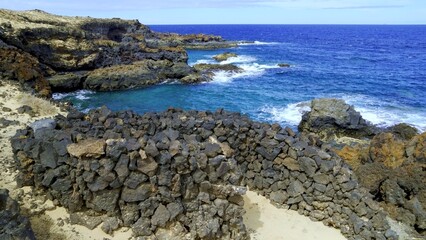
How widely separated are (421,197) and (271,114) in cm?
2000

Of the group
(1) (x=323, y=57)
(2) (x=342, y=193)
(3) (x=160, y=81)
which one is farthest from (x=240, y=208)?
(1) (x=323, y=57)

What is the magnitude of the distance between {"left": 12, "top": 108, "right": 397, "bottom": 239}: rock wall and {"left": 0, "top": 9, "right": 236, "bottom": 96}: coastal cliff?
19599 millimetres

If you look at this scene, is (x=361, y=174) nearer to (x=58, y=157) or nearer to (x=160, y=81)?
(x=58, y=157)

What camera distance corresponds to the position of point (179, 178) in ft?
32.0

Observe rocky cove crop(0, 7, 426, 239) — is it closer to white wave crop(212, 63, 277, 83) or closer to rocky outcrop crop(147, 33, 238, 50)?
white wave crop(212, 63, 277, 83)

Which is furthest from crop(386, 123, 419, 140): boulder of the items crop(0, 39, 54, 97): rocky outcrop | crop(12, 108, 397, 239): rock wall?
crop(0, 39, 54, 97): rocky outcrop

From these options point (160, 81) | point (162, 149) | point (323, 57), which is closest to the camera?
point (162, 149)

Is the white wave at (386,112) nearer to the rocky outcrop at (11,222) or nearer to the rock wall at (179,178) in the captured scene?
the rock wall at (179,178)

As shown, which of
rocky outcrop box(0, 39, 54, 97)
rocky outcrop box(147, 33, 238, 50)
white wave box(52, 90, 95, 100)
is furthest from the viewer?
rocky outcrop box(147, 33, 238, 50)

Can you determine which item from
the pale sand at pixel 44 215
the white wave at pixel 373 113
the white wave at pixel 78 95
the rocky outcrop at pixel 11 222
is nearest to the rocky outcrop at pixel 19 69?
the white wave at pixel 78 95

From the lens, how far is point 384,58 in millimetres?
73938

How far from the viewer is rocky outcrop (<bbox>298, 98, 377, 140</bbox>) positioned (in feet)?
81.4

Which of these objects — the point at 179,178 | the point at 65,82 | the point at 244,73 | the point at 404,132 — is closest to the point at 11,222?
the point at 179,178

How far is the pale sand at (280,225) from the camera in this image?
1098 centimetres
